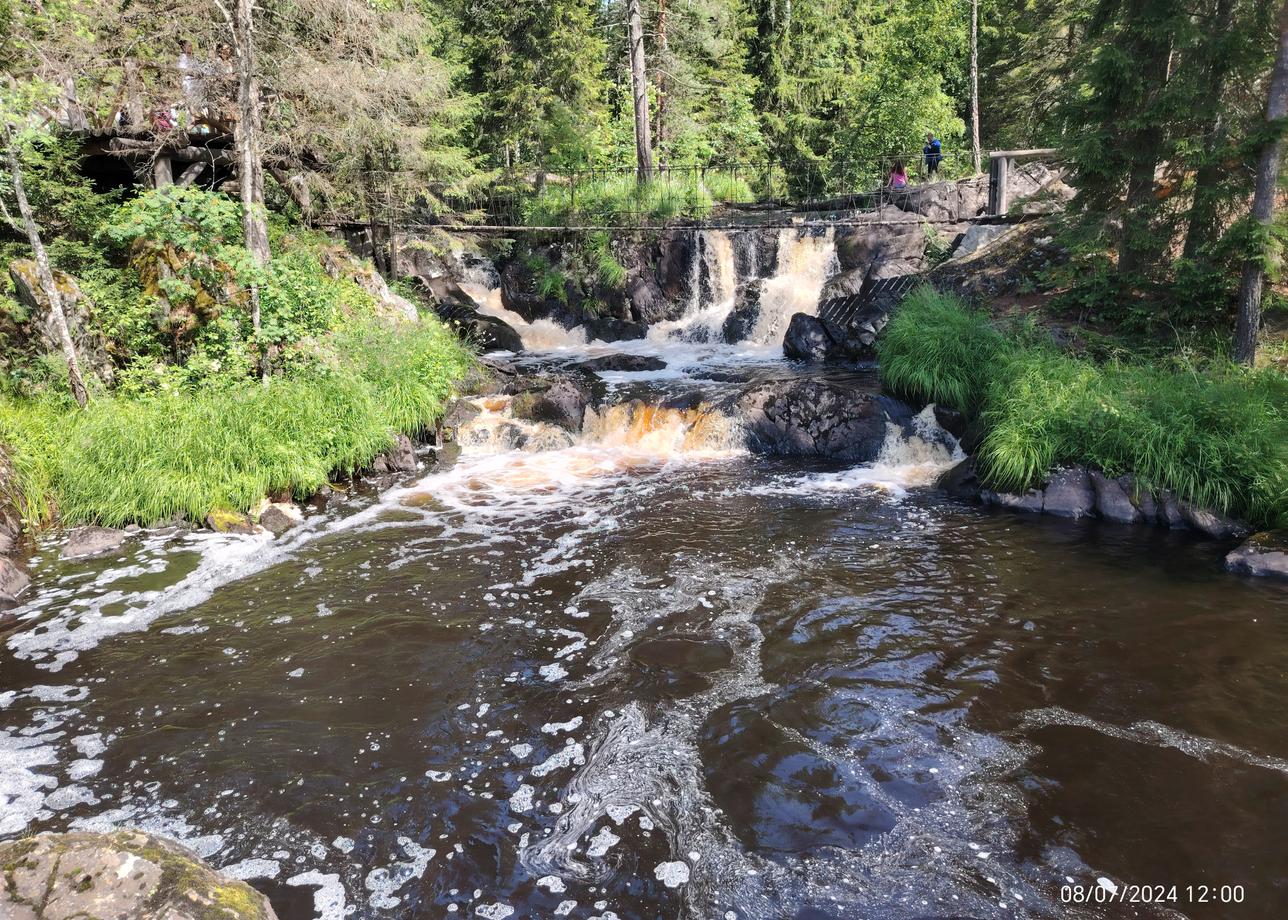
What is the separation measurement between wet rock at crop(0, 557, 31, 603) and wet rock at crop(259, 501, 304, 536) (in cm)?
228

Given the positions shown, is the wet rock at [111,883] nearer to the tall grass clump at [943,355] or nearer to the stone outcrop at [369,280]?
the tall grass clump at [943,355]

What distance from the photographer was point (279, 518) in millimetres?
9523

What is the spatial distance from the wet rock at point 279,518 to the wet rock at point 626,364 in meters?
7.87

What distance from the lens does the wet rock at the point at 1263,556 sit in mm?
7621

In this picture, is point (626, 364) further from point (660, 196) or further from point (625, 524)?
point (660, 196)

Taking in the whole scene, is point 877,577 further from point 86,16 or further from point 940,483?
point 86,16

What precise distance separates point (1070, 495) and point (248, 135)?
38.8ft

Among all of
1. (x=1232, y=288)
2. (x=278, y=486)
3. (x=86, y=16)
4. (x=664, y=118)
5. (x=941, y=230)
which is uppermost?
(x=664, y=118)

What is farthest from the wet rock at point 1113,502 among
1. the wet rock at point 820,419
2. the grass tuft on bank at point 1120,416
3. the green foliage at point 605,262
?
the green foliage at point 605,262

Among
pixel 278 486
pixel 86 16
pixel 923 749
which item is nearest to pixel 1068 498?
pixel 923 749

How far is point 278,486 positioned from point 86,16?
24.8 ft

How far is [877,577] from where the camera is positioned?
7930 millimetres

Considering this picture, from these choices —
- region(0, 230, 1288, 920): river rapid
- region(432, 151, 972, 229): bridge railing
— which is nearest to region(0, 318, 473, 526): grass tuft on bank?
region(0, 230, 1288, 920): river rapid

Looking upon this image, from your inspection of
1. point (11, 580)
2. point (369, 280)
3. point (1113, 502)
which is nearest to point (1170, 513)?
point (1113, 502)
